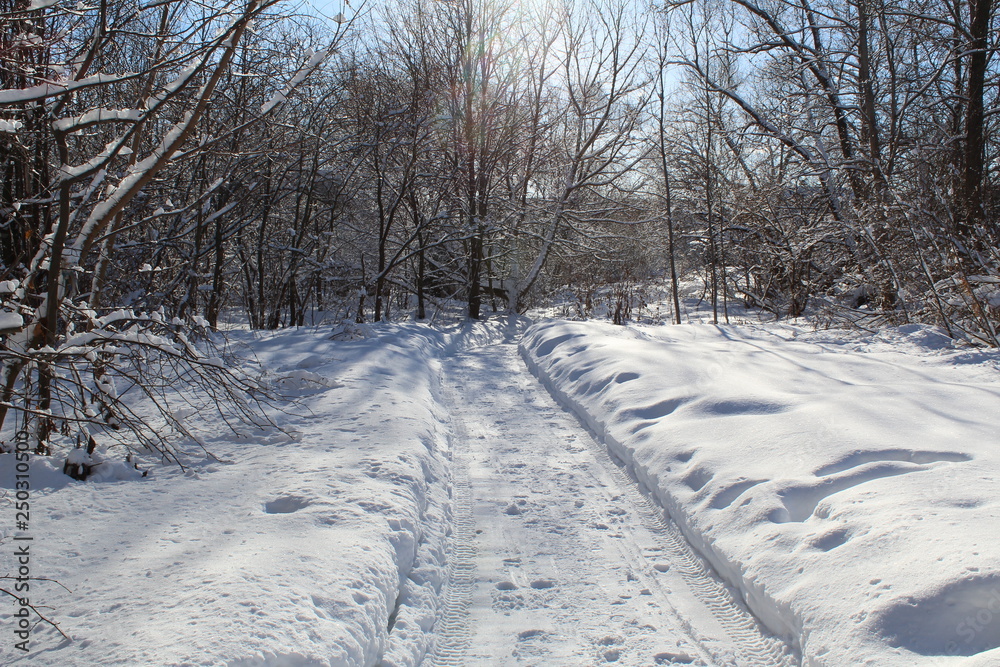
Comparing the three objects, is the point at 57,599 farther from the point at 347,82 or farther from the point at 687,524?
the point at 347,82

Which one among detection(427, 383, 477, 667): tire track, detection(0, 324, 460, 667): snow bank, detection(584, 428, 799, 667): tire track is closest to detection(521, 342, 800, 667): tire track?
detection(584, 428, 799, 667): tire track

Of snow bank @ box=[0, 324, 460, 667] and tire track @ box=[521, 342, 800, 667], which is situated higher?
snow bank @ box=[0, 324, 460, 667]

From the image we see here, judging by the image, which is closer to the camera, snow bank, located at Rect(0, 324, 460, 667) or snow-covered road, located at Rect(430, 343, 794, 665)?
snow bank, located at Rect(0, 324, 460, 667)

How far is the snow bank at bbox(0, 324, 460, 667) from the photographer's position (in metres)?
2.18

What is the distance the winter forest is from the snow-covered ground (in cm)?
6

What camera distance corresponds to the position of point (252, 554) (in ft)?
9.07

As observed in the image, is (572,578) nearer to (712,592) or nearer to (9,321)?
(712,592)

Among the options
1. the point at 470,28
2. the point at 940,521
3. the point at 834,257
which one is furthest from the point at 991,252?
the point at 470,28

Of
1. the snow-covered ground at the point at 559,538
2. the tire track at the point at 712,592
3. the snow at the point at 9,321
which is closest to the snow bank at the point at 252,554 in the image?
the snow-covered ground at the point at 559,538

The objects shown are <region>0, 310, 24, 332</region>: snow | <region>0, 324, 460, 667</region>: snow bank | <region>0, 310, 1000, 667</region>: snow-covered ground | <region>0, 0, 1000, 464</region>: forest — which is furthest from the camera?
Result: <region>0, 0, 1000, 464</region>: forest

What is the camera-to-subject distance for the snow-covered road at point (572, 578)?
2.58 m

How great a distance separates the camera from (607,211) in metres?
18.0

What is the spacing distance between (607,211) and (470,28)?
6.25 m

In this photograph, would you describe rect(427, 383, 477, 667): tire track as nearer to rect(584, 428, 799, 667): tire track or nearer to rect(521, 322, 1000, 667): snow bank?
rect(584, 428, 799, 667): tire track
